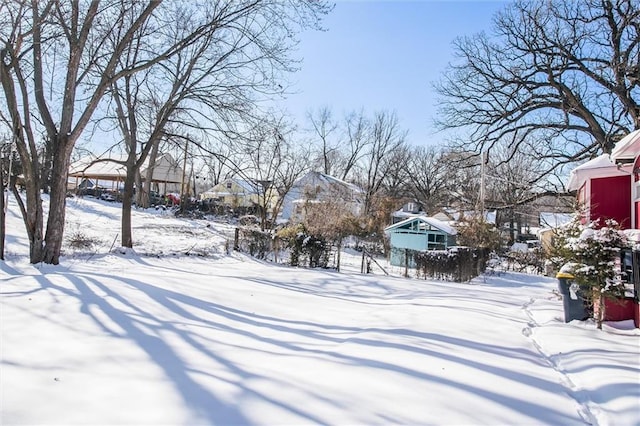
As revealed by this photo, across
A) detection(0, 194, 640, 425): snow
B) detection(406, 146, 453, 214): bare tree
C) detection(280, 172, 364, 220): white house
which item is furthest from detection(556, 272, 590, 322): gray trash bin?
detection(406, 146, 453, 214): bare tree

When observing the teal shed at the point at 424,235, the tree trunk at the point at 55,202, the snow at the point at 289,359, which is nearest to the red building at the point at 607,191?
the snow at the point at 289,359

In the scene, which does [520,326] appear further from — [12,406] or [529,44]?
[529,44]

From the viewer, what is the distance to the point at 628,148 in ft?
23.7

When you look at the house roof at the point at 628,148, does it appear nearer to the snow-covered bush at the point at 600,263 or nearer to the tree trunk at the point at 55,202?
the snow-covered bush at the point at 600,263

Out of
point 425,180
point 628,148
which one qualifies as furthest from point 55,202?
point 425,180

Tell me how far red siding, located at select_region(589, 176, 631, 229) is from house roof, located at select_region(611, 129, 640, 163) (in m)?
0.89

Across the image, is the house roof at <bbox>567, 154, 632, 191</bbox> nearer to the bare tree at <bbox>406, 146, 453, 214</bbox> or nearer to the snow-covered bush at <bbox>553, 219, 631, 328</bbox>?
the snow-covered bush at <bbox>553, 219, 631, 328</bbox>

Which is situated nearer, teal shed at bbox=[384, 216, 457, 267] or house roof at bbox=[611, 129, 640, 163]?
house roof at bbox=[611, 129, 640, 163]

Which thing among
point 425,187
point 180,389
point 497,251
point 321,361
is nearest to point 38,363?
point 180,389

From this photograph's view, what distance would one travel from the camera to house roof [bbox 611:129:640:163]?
22.7 feet

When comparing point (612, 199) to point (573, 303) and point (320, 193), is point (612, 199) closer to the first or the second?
point (573, 303)

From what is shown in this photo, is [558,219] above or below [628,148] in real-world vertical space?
below

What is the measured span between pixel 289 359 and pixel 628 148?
6.89m

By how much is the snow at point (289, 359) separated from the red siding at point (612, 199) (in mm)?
2628
